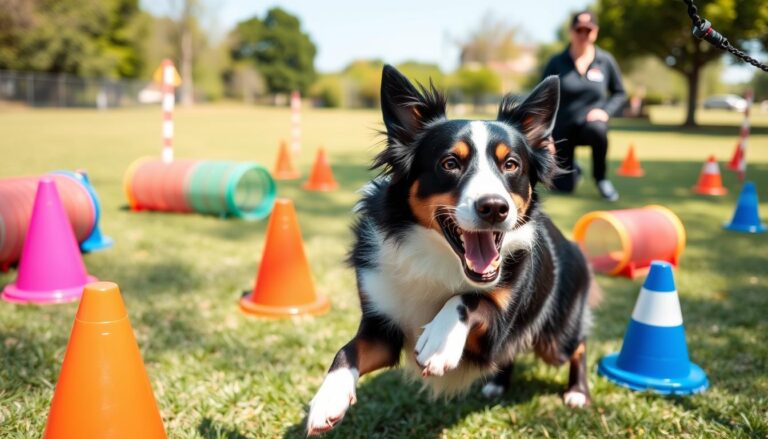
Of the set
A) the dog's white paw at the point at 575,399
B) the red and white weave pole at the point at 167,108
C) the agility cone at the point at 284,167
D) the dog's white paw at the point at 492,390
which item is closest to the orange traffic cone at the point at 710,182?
the agility cone at the point at 284,167

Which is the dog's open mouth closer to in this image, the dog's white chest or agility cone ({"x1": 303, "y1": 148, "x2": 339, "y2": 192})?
the dog's white chest

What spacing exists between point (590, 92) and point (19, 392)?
6923 millimetres

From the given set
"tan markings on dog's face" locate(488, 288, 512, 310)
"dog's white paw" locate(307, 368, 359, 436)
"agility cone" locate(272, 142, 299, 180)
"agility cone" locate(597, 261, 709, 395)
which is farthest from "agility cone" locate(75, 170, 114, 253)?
"agility cone" locate(272, 142, 299, 180)

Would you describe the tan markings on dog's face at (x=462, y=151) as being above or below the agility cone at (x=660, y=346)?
above

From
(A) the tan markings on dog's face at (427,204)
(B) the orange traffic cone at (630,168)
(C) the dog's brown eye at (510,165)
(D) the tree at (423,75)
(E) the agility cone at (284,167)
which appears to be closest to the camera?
(A) the tan markings on dog's face at (427,204)

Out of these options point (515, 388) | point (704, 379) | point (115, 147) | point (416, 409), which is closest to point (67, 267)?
point (416, 409)

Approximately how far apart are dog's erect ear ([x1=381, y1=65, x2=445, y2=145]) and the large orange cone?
4.42 ft

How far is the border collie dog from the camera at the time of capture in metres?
2.31

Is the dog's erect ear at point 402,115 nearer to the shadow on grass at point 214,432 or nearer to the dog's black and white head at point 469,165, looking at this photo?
the dog's black and white head at point 469,165

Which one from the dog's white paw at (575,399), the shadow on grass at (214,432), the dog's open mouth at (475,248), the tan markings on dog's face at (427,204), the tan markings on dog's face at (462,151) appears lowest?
the shadow on grass at (214,432)

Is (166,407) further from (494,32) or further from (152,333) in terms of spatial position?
(494,32)

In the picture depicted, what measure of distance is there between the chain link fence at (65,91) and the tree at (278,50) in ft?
105

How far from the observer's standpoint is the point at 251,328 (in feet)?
13.3

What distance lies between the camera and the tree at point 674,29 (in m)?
28.2
